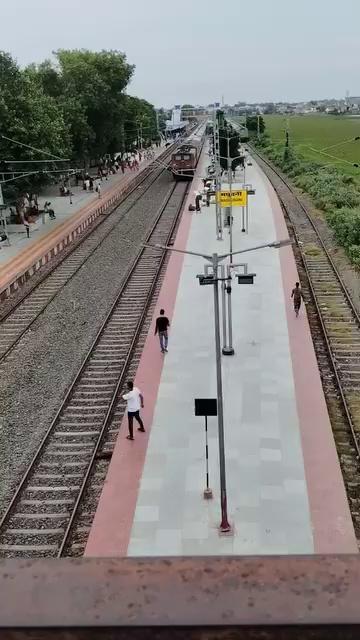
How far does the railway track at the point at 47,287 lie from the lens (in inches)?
741

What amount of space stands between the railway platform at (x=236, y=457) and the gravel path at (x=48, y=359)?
71.4 inches

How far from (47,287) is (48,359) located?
7.71 metres

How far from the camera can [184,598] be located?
1278mm

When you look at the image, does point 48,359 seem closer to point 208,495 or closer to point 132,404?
point 132,404

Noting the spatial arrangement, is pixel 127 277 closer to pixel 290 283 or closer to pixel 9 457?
pixel 290 283

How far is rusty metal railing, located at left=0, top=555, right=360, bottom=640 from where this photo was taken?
4.06 ft

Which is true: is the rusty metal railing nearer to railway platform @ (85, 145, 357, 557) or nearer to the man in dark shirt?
railway platform @ (85, 145, 357, 557)

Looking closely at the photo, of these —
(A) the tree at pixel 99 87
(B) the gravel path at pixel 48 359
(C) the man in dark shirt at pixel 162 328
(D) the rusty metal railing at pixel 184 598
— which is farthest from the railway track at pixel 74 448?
(A) the tree at pixel 99 87

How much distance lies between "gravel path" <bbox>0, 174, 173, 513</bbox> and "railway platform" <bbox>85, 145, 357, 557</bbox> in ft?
5.95

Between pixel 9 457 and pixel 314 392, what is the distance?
249 inches

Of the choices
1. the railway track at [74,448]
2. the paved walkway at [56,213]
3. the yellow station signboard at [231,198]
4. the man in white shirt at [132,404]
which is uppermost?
the yellow station signboard at [231,198]

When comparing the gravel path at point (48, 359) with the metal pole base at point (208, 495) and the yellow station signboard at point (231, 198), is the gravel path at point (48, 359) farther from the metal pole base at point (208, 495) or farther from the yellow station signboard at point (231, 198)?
the yellow station signboard at point (231, 198)

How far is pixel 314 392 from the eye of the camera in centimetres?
1368

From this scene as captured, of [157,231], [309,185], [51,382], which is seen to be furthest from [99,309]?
[309,185]
